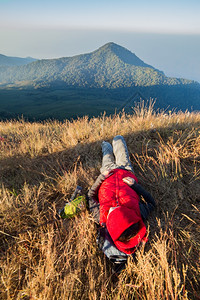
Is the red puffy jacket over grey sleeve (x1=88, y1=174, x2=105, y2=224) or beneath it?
over

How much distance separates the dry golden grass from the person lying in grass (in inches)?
5.4

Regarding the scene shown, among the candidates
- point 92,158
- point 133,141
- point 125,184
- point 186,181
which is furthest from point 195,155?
point 92,158

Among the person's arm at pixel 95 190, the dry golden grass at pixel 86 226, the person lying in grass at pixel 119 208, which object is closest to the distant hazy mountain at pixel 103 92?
the dry golden grass at pixel 86 226

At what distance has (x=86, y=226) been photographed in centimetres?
181

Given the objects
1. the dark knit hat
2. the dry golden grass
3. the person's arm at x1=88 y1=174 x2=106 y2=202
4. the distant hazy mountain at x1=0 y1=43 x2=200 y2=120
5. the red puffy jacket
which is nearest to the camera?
the dry golden grass

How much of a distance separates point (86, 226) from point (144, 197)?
959 millimetres

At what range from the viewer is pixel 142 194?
2.17 metres

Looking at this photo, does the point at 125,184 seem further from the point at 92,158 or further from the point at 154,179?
the point at 92,158

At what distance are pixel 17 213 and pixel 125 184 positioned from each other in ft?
5.14

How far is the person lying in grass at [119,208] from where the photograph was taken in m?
1.56

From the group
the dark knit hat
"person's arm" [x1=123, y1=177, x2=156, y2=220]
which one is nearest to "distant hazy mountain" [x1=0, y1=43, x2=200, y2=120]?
"person's arm" [x1=123, y1=177, x2=156, y2=220]

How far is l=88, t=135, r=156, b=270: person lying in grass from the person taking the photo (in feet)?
5.10

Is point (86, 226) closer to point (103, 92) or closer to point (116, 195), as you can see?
point (116, 195)

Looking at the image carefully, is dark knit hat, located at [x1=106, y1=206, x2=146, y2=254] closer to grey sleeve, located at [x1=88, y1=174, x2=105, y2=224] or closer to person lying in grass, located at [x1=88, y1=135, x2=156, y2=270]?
person lying in grass, located at [x1=88, y1=135, x2=156, y2=270]
